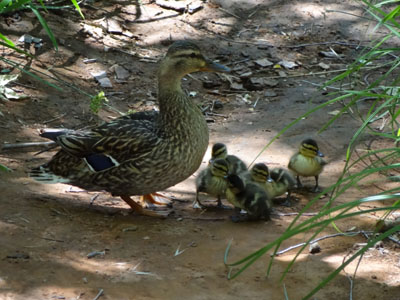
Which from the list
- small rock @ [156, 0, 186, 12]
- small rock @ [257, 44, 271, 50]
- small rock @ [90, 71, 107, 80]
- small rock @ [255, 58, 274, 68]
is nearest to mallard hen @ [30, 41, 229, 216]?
small rock @ [90, 71, 107, 80]

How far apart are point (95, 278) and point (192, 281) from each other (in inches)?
21.8

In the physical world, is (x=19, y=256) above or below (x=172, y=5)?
below

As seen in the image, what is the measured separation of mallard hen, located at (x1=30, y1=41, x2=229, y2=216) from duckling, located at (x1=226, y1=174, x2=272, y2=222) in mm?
334

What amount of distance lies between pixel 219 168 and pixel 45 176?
135 centimetres

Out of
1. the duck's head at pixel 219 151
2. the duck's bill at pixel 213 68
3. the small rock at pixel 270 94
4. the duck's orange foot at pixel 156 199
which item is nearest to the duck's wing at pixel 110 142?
the duck's orange foot at pixel 156 199

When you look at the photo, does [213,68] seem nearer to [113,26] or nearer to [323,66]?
[323,66]

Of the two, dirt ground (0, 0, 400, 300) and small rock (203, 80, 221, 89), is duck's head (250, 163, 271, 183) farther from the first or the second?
small rock (203, 80, 221, 89)

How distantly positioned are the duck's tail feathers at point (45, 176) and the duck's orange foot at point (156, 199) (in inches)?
27.3

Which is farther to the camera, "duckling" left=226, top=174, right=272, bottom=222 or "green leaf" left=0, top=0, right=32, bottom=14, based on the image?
"duckling" left=226, top=174, right=272, bottom=222

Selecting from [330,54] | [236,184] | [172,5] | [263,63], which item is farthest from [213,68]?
[172,5]

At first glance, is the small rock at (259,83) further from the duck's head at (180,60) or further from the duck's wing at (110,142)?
the duck's wing at (110,142)

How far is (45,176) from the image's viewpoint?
514 cm

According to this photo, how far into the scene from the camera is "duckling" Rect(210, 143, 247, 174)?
5766 millimetres

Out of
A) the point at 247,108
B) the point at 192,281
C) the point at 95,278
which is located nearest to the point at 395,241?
the point at 192,281
